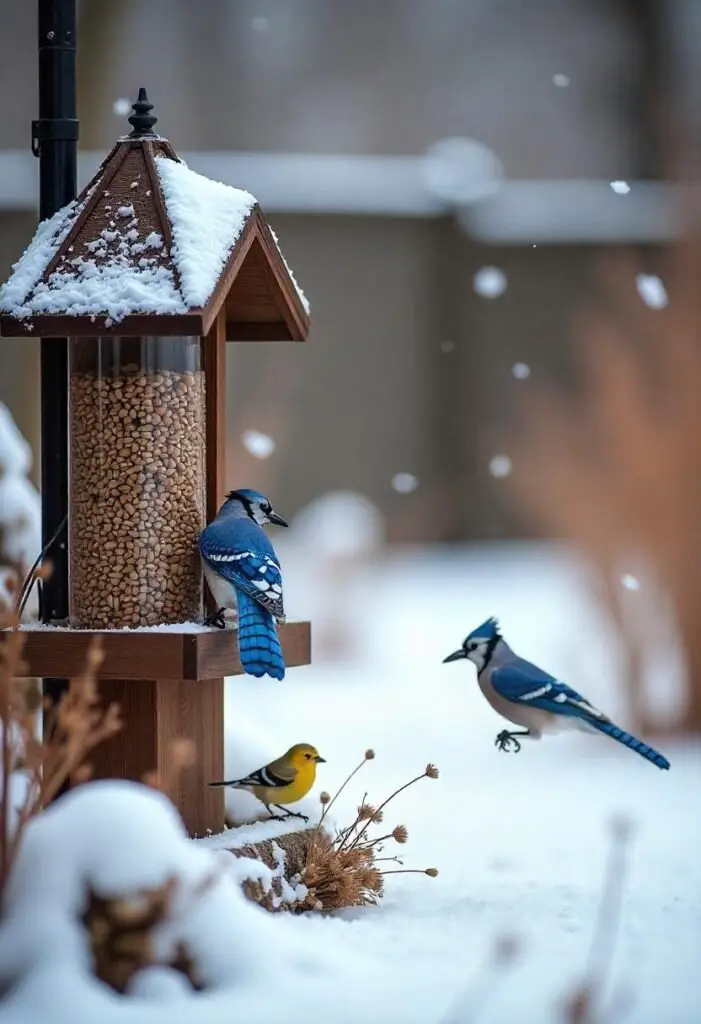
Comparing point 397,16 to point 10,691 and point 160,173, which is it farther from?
point 10,691

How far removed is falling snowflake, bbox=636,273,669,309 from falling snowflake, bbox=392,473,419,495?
650 cm

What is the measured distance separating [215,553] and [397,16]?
10.7 metres

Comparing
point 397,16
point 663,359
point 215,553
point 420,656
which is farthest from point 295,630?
point 397,16

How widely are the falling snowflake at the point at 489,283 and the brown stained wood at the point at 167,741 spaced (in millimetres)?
11014

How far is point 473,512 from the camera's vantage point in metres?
14.9

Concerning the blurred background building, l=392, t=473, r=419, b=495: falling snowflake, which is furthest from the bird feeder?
l=392, t=473, r=419, b=495: falling snowflake

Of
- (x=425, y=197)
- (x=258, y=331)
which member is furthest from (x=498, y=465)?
(x=258, y=331)

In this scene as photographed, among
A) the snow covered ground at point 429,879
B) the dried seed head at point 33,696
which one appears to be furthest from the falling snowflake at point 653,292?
the dried seed head at point 33,696

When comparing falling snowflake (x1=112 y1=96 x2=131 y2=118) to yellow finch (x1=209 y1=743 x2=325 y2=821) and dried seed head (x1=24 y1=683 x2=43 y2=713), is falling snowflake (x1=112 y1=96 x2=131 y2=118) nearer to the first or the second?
dried seed head (x1=24 y1=683 x2=43 y2=713)

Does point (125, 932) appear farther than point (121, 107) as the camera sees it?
No

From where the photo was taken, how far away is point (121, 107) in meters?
7.08

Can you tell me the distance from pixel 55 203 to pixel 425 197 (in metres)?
10.6

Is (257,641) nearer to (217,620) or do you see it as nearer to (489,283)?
(217,620)

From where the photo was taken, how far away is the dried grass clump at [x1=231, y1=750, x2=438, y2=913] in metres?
3.76
